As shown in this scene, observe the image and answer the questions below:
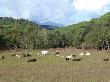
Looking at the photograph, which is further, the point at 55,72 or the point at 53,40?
the point at 53,40

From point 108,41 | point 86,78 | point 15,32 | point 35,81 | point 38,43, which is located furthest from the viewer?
point 15,32

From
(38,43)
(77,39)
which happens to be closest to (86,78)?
(38,43)

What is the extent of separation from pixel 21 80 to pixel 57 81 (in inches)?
109

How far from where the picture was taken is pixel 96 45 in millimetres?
90688

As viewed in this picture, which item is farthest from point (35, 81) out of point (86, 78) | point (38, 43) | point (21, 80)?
point (38, 43)

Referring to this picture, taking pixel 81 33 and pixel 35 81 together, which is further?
pixel 81 33

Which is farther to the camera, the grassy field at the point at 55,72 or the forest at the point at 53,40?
the forest at the point at 53,40

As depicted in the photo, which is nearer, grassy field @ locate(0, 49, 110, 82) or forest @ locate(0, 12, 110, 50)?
grassy field @ locate(0, 49, 110, 82)

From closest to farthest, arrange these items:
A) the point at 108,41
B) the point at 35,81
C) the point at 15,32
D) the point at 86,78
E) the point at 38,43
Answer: the point at 35,81
the point at 86,78
the point at 108,41
the point at 38,43
the point at 15,32

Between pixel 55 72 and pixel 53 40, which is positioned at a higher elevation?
pixel 53 40

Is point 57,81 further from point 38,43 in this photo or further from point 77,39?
point 77,39

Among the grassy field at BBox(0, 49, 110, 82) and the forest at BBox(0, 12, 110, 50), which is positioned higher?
the forest at BBox(0, 12, 110, 50)

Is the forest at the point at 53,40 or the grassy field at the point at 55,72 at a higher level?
the forest at the point at 53,40

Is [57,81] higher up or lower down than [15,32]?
lower down
